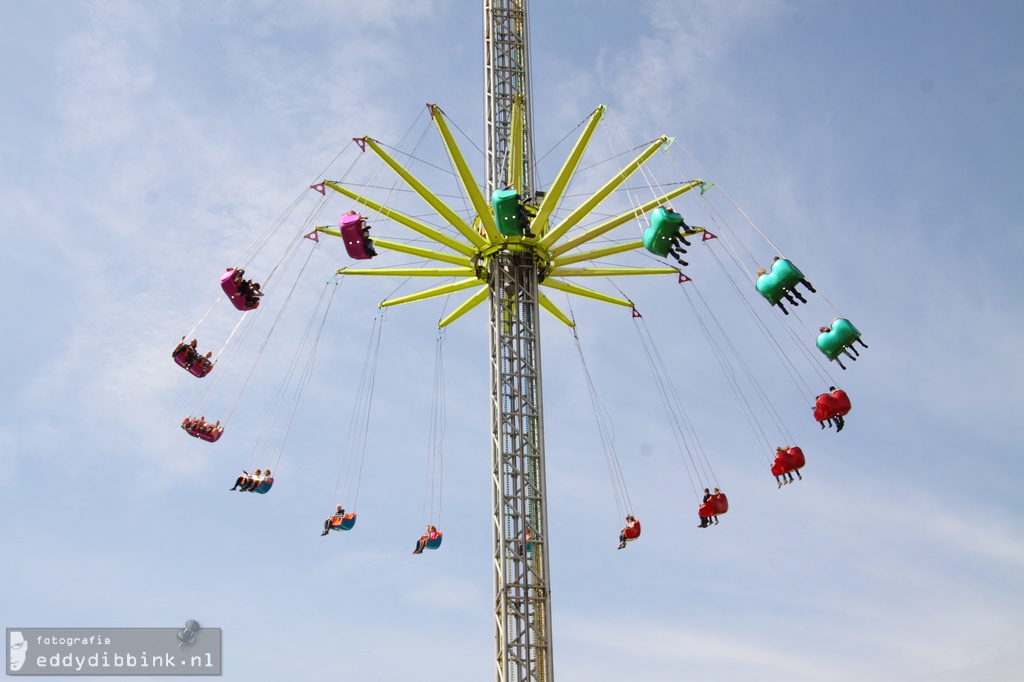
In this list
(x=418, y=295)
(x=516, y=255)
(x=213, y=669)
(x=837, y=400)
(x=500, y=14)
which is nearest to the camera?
(x=837, y=400)

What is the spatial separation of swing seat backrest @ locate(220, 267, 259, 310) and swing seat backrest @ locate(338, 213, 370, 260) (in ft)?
10.9

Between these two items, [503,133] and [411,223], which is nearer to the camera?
[411,223]

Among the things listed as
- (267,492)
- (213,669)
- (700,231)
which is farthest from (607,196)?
(213,669)

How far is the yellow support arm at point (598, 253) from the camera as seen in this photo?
2623cm

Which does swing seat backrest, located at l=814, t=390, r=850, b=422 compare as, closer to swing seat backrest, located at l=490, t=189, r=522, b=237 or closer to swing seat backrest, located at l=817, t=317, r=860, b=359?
swing seat backrest, located at l=817, t=317, r=860, b=359

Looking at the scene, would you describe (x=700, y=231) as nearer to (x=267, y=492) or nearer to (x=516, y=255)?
(x=516, y=255)

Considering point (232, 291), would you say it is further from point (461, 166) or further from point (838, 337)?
point (838, 337)

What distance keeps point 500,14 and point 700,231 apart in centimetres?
1046

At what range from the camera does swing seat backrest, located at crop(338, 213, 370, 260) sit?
2241 centimetres

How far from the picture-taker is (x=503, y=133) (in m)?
29.4

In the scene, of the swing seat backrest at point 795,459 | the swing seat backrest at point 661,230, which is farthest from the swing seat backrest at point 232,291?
the swing seat backrest at point 795,459

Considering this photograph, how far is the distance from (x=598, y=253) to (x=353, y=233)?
707 cm

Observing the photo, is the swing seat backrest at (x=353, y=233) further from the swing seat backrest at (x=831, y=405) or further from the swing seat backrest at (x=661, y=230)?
the swing seat backrest at (x=831, y=405)

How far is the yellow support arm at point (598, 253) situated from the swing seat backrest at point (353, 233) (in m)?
6.31
